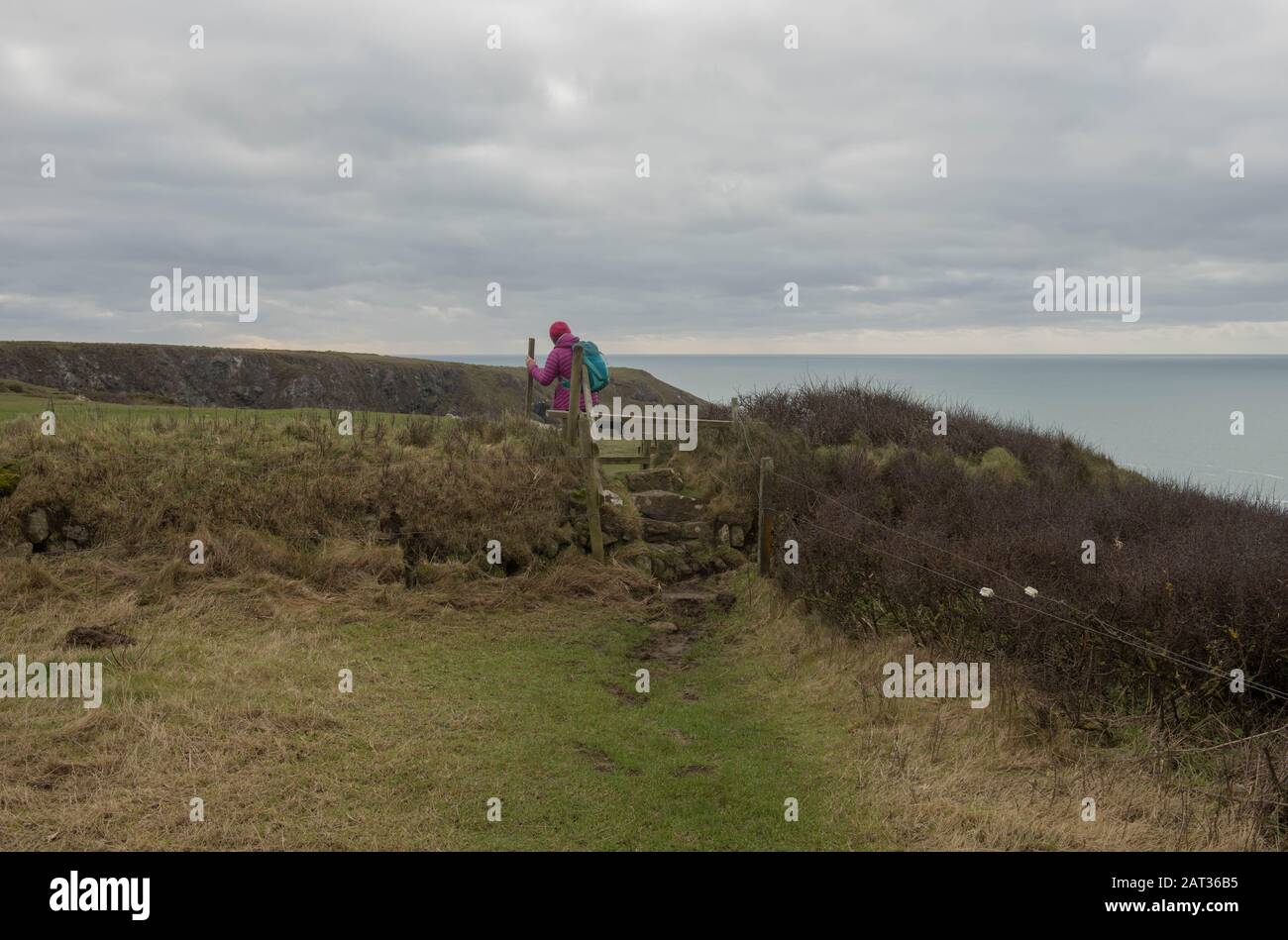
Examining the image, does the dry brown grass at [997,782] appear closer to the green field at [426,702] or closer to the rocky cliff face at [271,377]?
the green field at [426,702]

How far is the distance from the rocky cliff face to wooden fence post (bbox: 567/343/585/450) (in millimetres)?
47964

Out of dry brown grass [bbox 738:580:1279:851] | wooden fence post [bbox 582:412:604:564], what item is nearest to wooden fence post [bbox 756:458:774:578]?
wooden fence post [bbox 582:412:604:564]

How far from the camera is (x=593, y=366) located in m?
14.9

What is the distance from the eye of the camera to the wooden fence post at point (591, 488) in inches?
512

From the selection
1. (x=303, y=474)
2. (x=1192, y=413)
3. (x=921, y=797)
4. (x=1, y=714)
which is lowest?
(x=921, y=797)

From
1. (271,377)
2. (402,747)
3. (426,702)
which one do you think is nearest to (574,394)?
(426,702)

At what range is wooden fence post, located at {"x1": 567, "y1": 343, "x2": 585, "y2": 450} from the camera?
557 inches

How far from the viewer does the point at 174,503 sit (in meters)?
11.4

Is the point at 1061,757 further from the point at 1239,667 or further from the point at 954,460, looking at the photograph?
the point at 954,460

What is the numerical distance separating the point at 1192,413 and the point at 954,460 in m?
87.7

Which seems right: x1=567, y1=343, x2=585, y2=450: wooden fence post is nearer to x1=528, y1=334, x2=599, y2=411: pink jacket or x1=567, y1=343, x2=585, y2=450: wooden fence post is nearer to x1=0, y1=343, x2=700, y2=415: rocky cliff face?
x1=528, y1=334, x2=599, y2=411: pink jacket

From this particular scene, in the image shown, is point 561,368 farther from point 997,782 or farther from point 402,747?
point 997,782

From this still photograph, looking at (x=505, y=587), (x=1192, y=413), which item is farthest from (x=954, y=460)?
(x=1192, y=413)

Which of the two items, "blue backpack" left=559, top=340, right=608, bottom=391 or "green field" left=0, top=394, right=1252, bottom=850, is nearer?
"green field" left=0, top=394, right=1252, bottom=850
